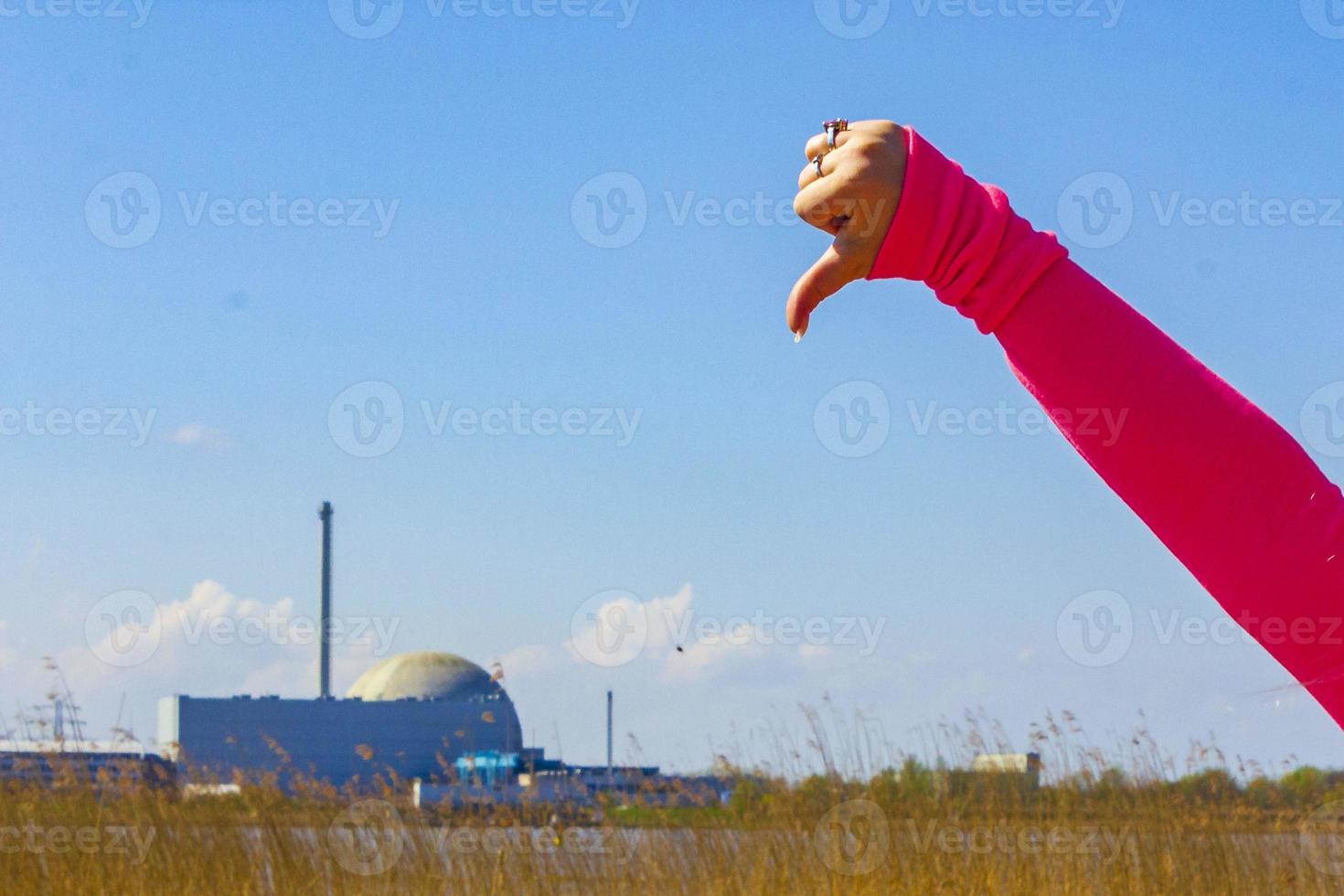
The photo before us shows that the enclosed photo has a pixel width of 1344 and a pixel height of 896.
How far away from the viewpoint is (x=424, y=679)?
68.1 meters

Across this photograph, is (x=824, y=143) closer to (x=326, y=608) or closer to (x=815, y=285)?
(x=815, y=285)

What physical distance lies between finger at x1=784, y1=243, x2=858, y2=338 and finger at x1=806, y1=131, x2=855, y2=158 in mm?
53

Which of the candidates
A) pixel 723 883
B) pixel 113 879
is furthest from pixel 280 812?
pixel 723 883

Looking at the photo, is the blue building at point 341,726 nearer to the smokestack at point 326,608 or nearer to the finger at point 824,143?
the smokestack at point 326,608

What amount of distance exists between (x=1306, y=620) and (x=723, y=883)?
591 centimetres

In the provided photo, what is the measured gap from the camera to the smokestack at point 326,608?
65562mm

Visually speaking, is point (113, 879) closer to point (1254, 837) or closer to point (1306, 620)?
point (1254, 837)

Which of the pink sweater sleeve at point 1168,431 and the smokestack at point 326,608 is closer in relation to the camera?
the pink sweater sleeve at point 1168,431

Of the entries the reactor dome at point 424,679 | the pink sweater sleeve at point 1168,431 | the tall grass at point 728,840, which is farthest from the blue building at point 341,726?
the pink sweater sleeve at point 1168,431

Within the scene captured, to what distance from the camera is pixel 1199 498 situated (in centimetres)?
75

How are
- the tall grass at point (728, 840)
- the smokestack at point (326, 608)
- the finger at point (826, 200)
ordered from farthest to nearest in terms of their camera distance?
the smokestack at point (326, 608) → the tall grass at point (728, 840) → the finger at point (826, 200)

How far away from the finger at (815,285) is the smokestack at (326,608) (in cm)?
6634

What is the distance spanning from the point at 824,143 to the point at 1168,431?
9.4 inches

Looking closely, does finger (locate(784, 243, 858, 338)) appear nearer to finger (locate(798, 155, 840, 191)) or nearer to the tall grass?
finger (locate(798, 155, 840, 191))
